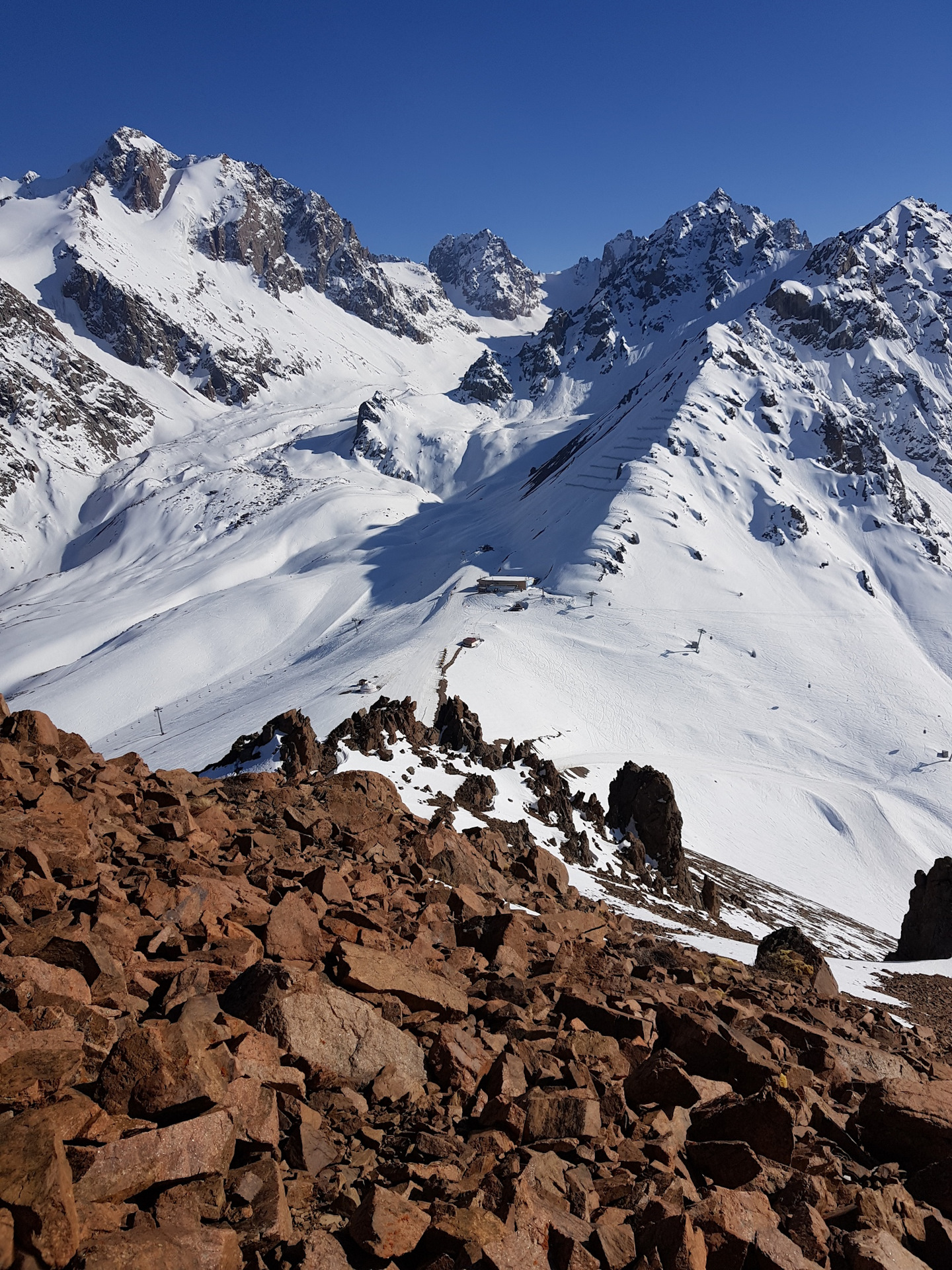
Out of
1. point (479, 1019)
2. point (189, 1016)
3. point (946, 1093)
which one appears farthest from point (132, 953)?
point (946, 1093)

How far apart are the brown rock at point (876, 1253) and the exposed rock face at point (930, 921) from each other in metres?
29.8

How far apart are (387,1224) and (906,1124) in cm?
443

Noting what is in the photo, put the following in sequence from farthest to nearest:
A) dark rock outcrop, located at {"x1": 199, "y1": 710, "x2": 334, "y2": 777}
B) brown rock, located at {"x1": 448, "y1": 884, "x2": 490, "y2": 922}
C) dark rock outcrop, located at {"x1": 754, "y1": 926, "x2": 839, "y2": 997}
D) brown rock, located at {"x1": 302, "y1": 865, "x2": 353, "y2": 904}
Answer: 1. dark rock outcrop, located at {"x1": 199, "y1": 710, "x2": 334, "y2": 777}
2. dark rock outcrop, located at {"x1": 754, "y1": 926, "x2": 839, "y2": 997}
3. brown rock, located at {"x1": 448, "y1": 884, "x2": 490, "y2": 922}
4. brown rock, located at {"x1": 302, "y1": 865, "x2": 353, "y2": 904}

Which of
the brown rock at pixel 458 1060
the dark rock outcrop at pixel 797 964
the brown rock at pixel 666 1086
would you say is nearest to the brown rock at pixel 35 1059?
the brown rock at pixel 458 1060

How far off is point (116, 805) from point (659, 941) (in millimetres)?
8199

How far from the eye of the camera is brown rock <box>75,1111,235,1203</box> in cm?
367

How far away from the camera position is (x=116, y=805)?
9.66 meters

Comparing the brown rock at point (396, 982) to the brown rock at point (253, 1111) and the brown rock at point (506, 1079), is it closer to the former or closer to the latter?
the brown rock at point (506, 1079)

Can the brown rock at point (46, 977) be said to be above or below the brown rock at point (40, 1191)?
below

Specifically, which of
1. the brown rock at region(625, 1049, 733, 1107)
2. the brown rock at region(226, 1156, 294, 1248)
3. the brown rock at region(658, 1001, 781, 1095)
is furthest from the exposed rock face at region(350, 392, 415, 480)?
the brown rock at region(226, 1156, 294, 1248)

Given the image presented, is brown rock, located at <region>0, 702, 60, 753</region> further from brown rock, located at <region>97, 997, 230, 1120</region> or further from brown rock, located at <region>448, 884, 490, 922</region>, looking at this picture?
brown rock, located at <region>97, 997, 230, 1120</region>

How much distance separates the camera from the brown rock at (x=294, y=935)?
662 cm

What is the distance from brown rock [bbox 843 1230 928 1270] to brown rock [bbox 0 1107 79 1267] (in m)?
4.32

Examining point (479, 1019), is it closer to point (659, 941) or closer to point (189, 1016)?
point (189, 1016)
